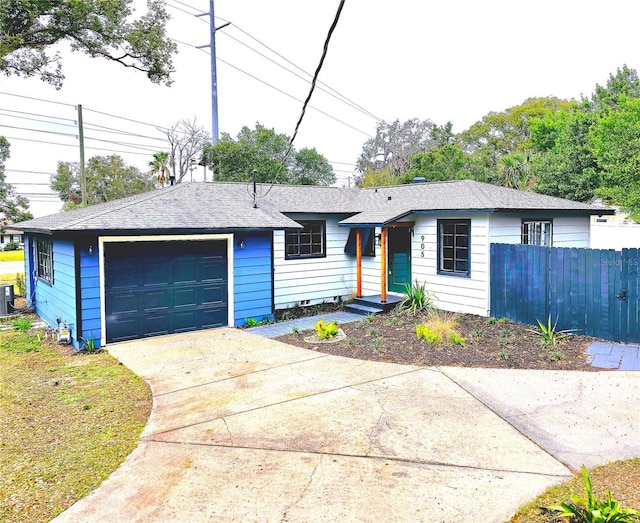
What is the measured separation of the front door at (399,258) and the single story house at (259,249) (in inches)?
1.1

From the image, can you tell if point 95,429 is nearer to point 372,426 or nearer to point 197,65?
point 372,426

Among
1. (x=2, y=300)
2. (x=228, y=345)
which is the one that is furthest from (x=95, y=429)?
(x=2, y=300)

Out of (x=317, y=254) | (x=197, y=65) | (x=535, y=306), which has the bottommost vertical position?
(x=535, y=306)

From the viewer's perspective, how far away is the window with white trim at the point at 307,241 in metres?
12.0

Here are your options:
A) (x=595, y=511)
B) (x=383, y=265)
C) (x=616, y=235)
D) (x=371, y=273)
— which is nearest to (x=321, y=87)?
(x=371, y=273)

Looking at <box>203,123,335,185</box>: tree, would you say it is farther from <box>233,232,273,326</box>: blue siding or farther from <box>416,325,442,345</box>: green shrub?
<box>416,325,442,345</box>: green shrub

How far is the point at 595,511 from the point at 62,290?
9.37 m

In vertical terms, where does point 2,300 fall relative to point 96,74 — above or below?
below

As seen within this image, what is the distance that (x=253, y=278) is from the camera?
10.4m

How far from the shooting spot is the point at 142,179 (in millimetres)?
45125

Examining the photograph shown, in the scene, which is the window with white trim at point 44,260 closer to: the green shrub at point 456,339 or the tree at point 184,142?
the green shrub at point 456,339

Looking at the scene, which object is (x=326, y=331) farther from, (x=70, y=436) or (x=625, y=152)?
(x=625, y=152)

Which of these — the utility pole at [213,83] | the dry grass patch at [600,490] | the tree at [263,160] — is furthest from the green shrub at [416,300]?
the utility pole at [213,83]

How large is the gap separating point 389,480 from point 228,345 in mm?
5228
